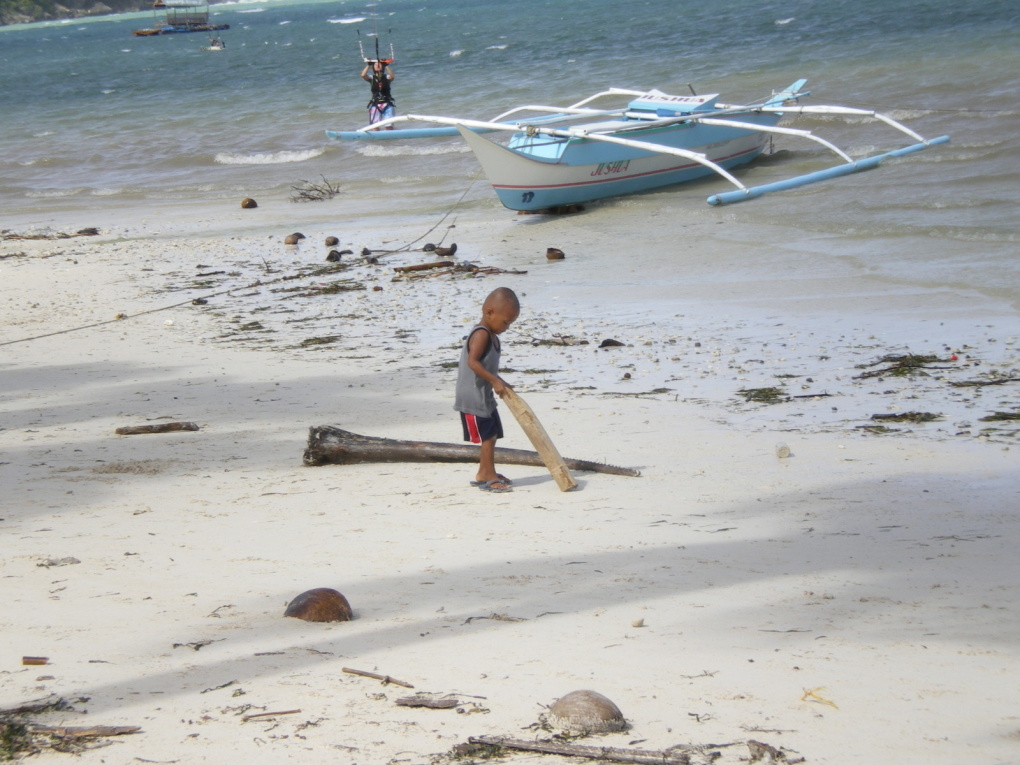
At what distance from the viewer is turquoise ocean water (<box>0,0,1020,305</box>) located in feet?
42.6

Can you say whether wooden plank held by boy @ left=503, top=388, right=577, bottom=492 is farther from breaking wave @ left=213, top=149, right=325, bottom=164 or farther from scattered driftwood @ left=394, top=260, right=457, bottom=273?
breaking wave @ left=213, top=149, right=325, bottom=164

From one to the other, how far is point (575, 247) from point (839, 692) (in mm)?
9481

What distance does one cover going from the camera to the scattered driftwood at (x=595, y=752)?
2566 mm

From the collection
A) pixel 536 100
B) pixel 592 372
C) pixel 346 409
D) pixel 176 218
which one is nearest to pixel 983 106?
pixel 536 100

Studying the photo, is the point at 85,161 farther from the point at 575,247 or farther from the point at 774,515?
the point at 774,515

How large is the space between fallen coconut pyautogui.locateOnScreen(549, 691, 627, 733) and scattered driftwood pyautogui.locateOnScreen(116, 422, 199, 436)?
3.82 meters

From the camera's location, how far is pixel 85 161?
25.2 m

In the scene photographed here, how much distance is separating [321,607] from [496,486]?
5.62 ft

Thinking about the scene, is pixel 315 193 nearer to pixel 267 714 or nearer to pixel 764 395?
pixel 764 395

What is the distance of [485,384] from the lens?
5.04 meters

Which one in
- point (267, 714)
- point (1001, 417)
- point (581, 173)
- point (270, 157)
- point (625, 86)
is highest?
point (625, 86)

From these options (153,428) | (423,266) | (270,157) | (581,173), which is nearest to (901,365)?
(153,428)

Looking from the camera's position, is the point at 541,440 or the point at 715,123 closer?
the point at 541,440

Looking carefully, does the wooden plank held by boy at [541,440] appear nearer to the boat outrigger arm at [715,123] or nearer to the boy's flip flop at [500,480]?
the boy's flip flop at [500,480]
